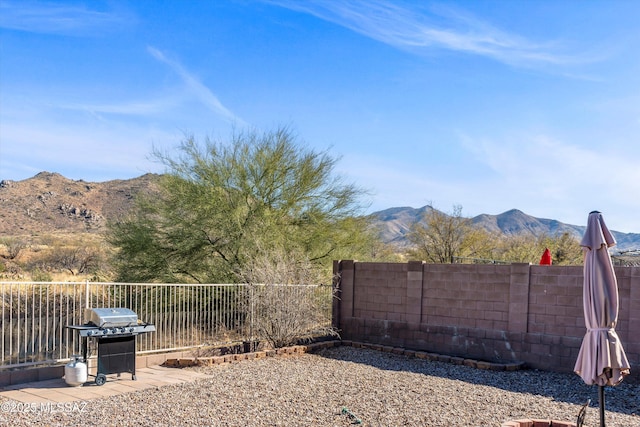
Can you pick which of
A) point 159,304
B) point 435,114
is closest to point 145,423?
point 159,304

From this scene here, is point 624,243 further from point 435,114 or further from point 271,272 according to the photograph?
point 271,272

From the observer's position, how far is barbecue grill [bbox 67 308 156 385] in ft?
29.2

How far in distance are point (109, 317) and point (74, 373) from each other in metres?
0.97

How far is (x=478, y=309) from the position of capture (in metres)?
11.9

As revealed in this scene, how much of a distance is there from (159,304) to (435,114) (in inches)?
413

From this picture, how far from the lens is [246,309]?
12422 millimetres

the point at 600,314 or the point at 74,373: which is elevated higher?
the point at 600,314

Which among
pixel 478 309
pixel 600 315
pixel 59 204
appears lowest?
pixel 478 309

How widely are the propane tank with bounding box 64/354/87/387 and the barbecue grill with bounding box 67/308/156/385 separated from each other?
0.21 metres

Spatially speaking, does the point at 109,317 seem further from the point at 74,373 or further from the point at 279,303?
the point at 279,303

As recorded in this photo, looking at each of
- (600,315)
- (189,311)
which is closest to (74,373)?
(189,311)

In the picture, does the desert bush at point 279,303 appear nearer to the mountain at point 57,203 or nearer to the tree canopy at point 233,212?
the tree canopy at point 233,212

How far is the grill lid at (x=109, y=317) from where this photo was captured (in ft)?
29.4

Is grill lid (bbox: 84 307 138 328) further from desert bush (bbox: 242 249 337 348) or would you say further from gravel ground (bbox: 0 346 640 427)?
desert bush (bbox: 242 249 337 348)
